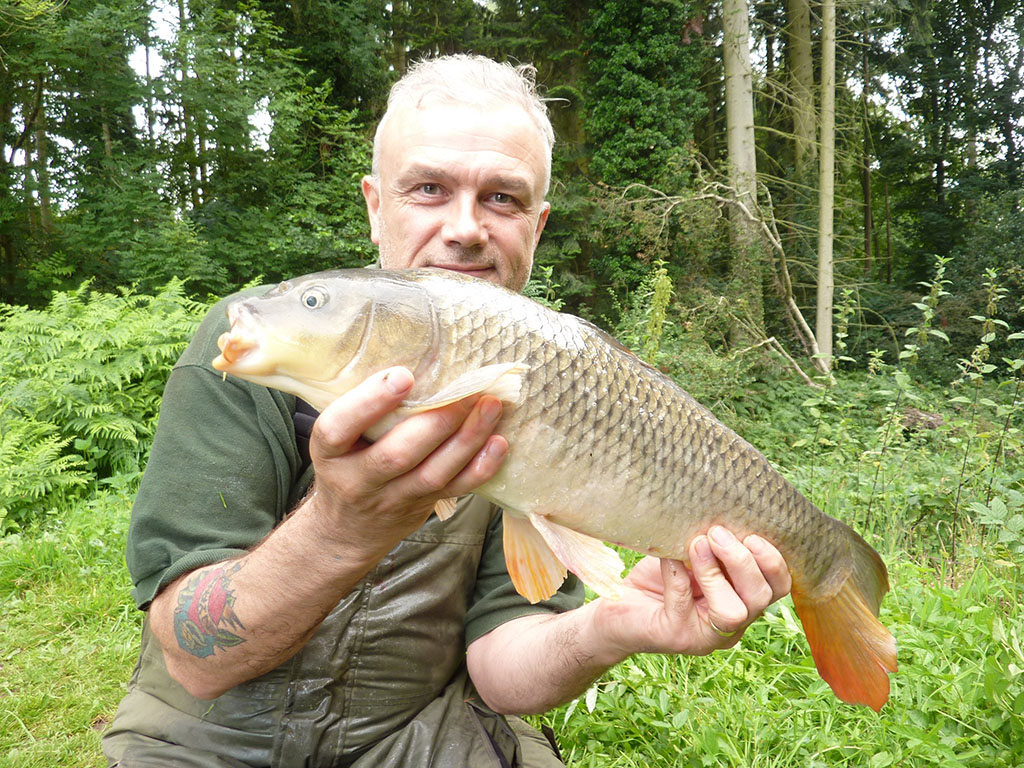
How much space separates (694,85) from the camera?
11.5 m

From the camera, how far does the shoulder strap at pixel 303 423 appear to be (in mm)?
1518

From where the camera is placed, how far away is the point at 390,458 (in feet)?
3.31

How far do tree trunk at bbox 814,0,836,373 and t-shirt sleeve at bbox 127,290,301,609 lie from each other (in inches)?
396

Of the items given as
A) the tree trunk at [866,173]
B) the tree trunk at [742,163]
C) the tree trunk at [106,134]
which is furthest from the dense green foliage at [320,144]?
the tree trunk at [866,173]

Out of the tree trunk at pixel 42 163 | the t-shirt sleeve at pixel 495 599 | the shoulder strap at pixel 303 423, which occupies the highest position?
the tree trunk at pixel 42 163

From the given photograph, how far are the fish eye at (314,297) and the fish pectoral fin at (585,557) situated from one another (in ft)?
1.57

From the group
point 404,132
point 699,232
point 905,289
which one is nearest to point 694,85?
point 699,232

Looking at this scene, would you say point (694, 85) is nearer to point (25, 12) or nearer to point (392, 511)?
point (25, 12)

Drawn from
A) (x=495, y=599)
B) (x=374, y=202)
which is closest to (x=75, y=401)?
(x=374, y=202)

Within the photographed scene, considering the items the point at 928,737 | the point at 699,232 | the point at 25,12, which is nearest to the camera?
the point at 928,737

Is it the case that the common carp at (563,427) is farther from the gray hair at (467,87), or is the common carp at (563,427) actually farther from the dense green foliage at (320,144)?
the dense green foliage at (320,144)

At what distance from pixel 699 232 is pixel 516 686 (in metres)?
9.06

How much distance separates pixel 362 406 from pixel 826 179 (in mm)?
11463

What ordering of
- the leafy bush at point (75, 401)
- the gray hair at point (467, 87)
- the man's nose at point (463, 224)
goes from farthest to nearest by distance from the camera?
1. the leafy bush at point (75, 401)
2. the gray hair at point (467, 87)
3. the man's nose at point (463, 224)
